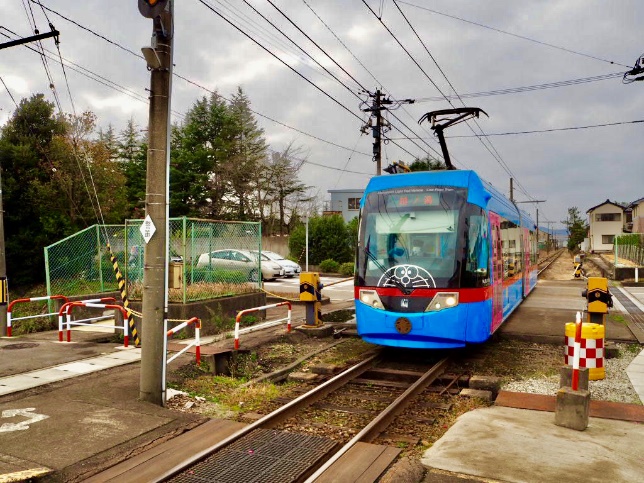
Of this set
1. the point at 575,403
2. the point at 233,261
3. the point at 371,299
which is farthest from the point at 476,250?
the point at 233,261

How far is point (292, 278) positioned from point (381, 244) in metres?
20.8

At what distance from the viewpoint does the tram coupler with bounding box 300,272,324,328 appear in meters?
12.1

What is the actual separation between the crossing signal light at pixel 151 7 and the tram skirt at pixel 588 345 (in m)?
6.38

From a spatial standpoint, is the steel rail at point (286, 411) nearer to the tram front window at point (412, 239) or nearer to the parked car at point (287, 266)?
the tram front window at point (412, 239)

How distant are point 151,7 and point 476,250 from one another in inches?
241

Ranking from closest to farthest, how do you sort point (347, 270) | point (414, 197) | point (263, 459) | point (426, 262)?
point (263, 459) < point (426, 262) < point (414, 197) < point (347, 270)

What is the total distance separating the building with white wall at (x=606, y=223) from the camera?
234 feet

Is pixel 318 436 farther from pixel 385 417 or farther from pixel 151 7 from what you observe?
pixel 151 7

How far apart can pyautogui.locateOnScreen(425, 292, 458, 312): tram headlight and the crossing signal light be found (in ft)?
18.8

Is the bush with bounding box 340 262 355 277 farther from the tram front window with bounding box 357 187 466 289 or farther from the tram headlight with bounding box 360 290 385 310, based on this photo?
the tram headlight with bounding box 360 290 385 310

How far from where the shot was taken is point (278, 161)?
43875 millimetres

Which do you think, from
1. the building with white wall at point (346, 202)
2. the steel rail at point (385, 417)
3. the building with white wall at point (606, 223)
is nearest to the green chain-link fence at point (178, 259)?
the steel rail at point (385, 417)

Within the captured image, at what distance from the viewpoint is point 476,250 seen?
903cm

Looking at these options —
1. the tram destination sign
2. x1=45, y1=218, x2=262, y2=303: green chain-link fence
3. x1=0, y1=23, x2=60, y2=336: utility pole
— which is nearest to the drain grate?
the tram destination sign
